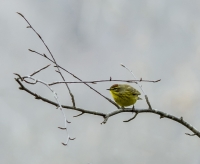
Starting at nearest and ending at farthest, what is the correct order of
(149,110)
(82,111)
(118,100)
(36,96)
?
(36,96)
(82,111)
(149,110)
(118,100)

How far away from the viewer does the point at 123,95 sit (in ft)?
10.2

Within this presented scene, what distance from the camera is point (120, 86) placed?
3217mm

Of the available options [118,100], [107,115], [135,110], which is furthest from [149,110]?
[118,100]

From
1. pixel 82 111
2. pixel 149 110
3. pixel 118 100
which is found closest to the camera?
pixel 82 111

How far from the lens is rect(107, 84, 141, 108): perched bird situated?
3.11 metres

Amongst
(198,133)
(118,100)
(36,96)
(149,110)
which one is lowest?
(118,100)

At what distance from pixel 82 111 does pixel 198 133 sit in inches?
24.3

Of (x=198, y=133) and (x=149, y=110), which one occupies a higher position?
(x=149, y=110)

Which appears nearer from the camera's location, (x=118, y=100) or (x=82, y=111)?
(x=82, y=111)

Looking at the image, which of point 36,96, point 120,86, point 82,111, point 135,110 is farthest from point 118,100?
point 36,96

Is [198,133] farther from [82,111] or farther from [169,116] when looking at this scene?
[82,111]

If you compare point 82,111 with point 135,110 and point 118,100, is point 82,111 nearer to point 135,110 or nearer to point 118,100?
point 135,110

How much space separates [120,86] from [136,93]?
0.52ft

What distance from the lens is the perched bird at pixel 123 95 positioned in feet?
10.2
